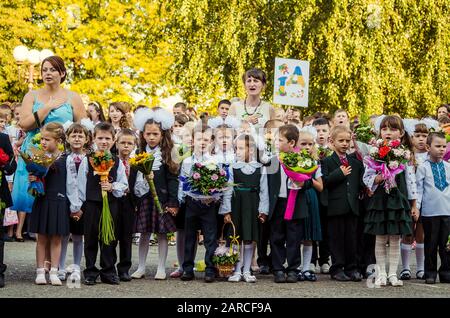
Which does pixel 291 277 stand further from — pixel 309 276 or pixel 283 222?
pixel 283 222

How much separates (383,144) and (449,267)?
1.76m

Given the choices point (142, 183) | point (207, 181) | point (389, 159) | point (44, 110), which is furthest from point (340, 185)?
point (44, 110)

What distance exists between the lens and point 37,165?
30.9ft

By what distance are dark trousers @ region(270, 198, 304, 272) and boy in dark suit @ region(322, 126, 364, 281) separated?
1.64 feet

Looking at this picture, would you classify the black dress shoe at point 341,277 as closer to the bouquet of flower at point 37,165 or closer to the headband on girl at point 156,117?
the headband on girl at point 156,117

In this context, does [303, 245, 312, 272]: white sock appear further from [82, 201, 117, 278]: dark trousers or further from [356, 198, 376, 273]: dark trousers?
[82, 201, 117, 278]: dark trousers

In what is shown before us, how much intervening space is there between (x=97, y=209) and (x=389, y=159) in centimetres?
331

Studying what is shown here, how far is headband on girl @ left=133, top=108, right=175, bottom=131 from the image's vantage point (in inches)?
417

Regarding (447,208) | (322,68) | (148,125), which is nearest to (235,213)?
(148,125)

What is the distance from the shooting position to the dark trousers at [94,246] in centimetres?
970

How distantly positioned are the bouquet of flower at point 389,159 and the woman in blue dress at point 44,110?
11.4ft

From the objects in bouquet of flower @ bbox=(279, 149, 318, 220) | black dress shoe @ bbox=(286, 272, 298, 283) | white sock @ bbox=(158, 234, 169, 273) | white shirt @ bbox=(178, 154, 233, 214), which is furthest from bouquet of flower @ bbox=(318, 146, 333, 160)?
white sock @ bbox=(158, 234, 169, 273)

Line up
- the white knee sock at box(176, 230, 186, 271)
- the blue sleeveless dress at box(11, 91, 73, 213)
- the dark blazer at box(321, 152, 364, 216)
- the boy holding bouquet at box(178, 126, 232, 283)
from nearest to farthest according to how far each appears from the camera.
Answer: the blue sleeveless dress at box(11, 91, 73, 213) < the boy holding bouquet at box(178, 126, 232, 283) < the dark blazer at box(321, 152, 364, 216) < the white knee sock at box(176, 230, 186, 271)

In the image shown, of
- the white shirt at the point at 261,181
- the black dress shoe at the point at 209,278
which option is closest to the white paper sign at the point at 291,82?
the white shirt at the point at 261,181
